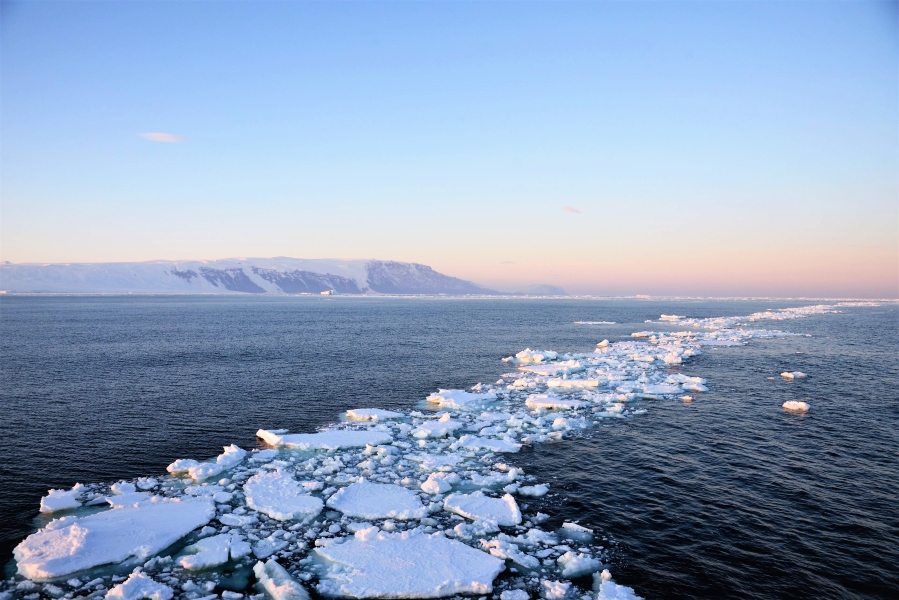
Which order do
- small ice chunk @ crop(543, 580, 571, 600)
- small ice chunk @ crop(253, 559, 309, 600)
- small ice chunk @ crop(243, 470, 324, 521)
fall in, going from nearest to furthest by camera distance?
1. small ice chunk @ crop(253, 559, 309, 600)
2. small ice chunk @ crop(543, 580, 571, 600)
3. small ice chunk @ crop(243, 470, 324, 521)

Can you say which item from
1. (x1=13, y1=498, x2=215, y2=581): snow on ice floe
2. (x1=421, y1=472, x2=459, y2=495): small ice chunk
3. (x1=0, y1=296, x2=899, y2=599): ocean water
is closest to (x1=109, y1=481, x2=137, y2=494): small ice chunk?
(x1=0, y1=296, x2=899, y2=599): ocean water

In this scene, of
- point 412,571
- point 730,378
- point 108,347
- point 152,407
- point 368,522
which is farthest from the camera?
point 108,347

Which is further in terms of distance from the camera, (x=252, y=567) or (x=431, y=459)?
(x=431, y=459)

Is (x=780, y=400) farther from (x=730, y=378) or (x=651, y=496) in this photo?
(x=651, y=496)

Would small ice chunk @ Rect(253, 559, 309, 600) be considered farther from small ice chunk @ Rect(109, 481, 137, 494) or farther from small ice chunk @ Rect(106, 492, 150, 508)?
small ice chunk @ Rect(109, 481, 137, 494)

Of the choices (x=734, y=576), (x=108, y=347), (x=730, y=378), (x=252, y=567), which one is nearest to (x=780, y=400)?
(x=730, y=378)

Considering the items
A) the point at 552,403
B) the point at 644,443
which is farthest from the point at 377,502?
the point at 552,403
